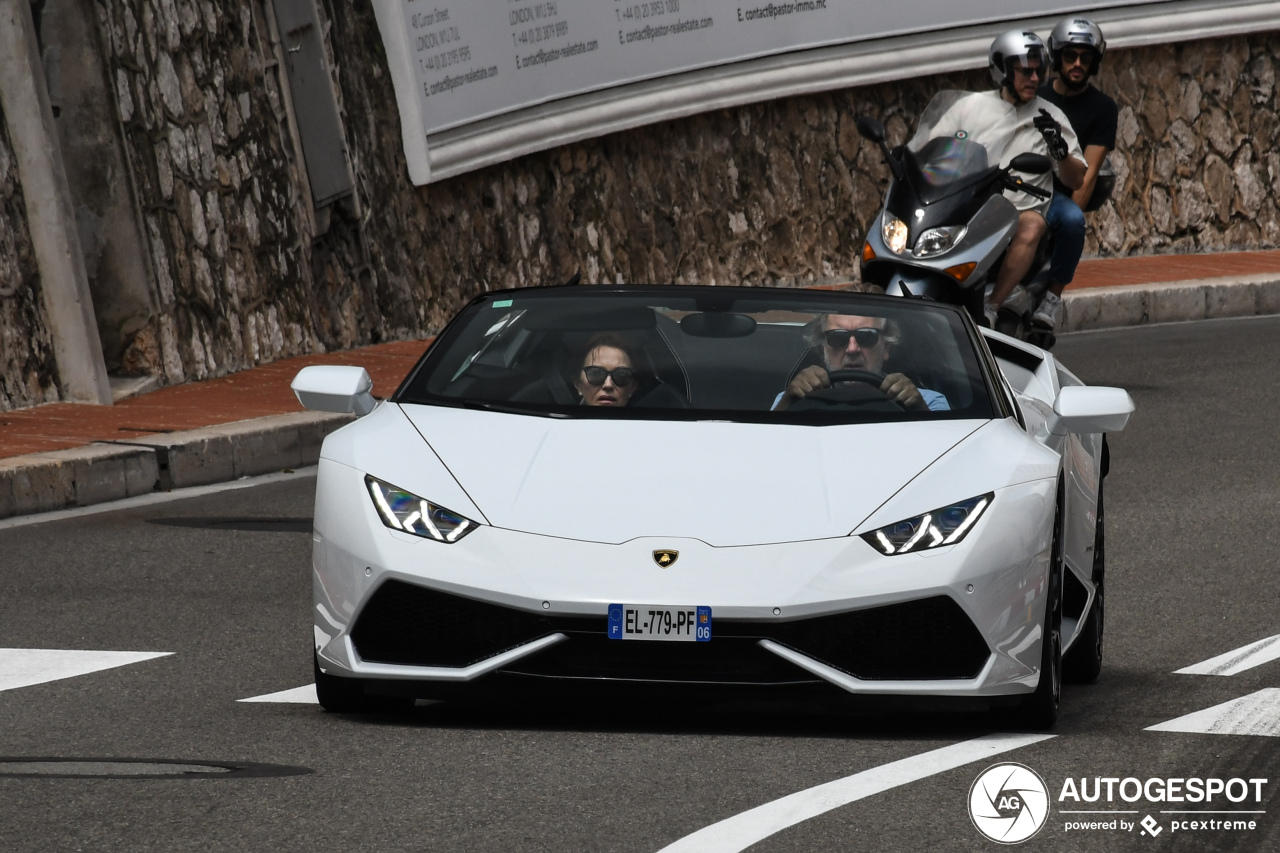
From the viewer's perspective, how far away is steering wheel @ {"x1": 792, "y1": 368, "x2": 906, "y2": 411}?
20.0 feet

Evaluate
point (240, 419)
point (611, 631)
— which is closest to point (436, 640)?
point (611, 631)

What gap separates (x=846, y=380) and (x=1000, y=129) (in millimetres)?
4403

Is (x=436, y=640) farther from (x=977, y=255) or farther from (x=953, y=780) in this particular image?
(x=977, y=255)

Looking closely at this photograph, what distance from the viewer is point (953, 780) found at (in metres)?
4.90

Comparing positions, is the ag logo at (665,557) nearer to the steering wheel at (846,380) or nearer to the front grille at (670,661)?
the front grille at (670,661)

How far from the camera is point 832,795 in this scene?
187 inches

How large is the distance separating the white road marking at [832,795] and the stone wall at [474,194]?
7.80 m

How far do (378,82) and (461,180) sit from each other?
103 cm

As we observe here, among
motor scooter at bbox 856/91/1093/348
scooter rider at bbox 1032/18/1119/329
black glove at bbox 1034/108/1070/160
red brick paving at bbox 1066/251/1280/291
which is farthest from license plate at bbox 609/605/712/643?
red brick paving at bbox 1066/251/1280/291

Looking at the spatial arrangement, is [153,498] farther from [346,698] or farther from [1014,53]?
[346,698]

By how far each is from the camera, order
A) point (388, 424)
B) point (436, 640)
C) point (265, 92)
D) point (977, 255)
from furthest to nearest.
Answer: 1. point (265, 92)
2. point (977, 255)
3. point (388, 424)
4. point (436, 640)

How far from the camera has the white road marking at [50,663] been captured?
627 cm

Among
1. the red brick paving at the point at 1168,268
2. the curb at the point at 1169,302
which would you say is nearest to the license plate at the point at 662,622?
the curb at the point at 1169,302

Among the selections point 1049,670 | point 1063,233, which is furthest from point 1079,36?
point 1049,670
